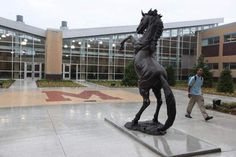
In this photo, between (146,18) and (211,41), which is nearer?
(146,18)

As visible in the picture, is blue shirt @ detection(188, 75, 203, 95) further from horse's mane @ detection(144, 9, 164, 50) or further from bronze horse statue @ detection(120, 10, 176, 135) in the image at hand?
horse's mane @ detection(144, 9, 164, 50)

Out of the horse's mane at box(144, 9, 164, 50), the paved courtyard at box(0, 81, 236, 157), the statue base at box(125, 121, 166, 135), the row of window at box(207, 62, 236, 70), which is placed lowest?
the paved courtyard at box(0, 81, 236, 157)

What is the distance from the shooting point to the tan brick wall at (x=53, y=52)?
3300cm

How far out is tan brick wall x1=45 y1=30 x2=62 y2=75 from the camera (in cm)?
3300

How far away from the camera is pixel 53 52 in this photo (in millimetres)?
33219

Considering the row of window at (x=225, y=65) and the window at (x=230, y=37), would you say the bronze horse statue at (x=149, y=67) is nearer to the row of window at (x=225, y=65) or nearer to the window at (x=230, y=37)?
the row of window at (x=225, y=65)

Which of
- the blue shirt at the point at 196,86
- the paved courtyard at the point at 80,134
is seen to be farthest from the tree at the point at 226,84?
the blue shirt at the point at 196,86

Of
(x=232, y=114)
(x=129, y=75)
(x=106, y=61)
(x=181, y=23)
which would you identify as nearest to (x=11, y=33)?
(x=106, y=61)

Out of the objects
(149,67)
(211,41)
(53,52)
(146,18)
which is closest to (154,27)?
(146,18)

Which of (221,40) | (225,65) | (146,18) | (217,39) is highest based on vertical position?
(217,39)

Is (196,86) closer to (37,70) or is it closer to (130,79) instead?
(130,79)

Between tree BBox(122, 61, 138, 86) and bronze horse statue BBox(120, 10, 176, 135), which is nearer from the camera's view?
bronze horse statue BBox(120, 10, 176, 135)

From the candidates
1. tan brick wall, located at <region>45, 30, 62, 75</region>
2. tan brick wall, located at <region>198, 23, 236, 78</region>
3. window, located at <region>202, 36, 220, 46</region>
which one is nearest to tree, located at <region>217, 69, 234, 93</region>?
tan brick wall, located at <region>198, 23, 236, 78</region>

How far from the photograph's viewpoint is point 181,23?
3806 cm
